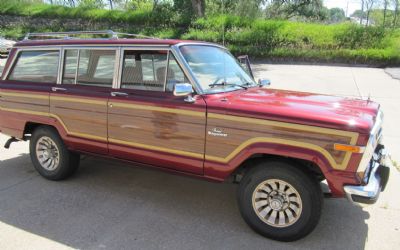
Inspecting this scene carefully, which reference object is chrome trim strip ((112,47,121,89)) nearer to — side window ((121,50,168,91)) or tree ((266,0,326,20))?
side window ((121,50,168,91))

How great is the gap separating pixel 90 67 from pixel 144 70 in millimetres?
794

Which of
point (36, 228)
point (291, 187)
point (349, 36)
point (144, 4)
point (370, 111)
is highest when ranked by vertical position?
point (144, 4)

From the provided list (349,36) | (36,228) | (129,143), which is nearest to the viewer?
(36,228)

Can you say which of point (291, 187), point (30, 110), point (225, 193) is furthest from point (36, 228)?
point (291, 187)

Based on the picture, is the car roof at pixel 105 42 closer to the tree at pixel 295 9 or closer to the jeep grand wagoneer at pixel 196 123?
the jeep grand wagoneer at pixel 196 123

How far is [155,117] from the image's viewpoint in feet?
13.8

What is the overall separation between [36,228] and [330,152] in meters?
2.98

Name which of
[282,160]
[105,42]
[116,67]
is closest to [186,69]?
[116,67]

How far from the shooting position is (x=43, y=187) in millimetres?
5070

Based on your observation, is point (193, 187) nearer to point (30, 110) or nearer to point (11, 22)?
point (30, 110)

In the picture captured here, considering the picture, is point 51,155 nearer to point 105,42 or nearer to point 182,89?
point 105,42

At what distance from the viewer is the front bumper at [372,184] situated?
3400 mm

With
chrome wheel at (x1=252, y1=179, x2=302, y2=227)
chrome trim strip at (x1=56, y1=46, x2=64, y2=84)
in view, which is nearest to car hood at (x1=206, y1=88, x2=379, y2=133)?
chrome wheel at (x1=252, y1=179, x2=302, y2=227)

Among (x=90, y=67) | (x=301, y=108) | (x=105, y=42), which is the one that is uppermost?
(x=105, y=42)
